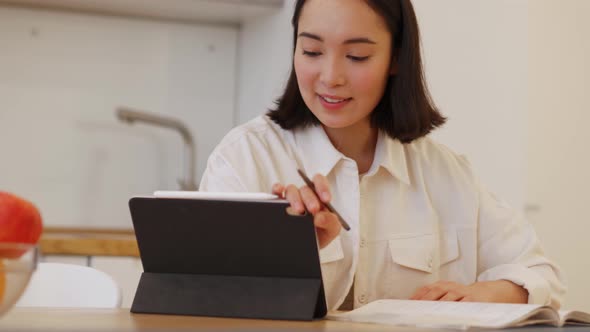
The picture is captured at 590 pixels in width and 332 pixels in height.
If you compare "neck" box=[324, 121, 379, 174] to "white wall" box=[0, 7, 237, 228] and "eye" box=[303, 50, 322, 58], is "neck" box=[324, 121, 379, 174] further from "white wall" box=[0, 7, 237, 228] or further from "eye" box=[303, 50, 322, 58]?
"white wall" box=[0, 7, 237, 228]

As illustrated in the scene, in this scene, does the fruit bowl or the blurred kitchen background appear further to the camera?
the blurred kitchen background

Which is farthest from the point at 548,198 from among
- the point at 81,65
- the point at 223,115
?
the point at 81,65

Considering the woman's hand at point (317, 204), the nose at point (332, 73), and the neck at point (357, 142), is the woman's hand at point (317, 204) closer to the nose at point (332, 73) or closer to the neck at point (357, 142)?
the nose at point (332, 73)

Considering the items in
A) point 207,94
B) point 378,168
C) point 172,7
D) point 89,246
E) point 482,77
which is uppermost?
point 172,7

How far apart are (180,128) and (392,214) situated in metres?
1.86

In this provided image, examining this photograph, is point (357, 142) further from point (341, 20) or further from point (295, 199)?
point (295, 199)

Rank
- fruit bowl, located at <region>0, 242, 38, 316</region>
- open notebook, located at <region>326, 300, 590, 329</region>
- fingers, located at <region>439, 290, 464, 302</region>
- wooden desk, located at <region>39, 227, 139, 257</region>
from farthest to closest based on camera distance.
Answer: wooden desk, located at <region>39, 227, 139, 257</region> → fingers, located at <region>439, 290, 464, 302</region> → open notebook, located at <region>326, 300, 590, 329</region> → fruit bowl, located at <region>0, 242, 38, 316</region>

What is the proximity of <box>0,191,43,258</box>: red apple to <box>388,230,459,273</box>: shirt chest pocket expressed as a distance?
37.3 inches

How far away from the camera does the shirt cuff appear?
1.54 metres

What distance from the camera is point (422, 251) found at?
1.71 metres

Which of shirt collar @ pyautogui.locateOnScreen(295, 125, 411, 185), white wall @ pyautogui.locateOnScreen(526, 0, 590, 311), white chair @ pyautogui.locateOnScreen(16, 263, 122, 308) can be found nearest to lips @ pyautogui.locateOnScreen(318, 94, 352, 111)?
shirt collar @ pyautogui.locateOnScreen(295, 125, 411, 185)

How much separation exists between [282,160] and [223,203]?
62 centimetres

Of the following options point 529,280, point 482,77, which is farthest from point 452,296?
point 482,77

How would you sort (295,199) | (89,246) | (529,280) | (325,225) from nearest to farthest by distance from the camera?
1. (295,199)
2. (325,225)
3. (529,280)
4. (89,246)
